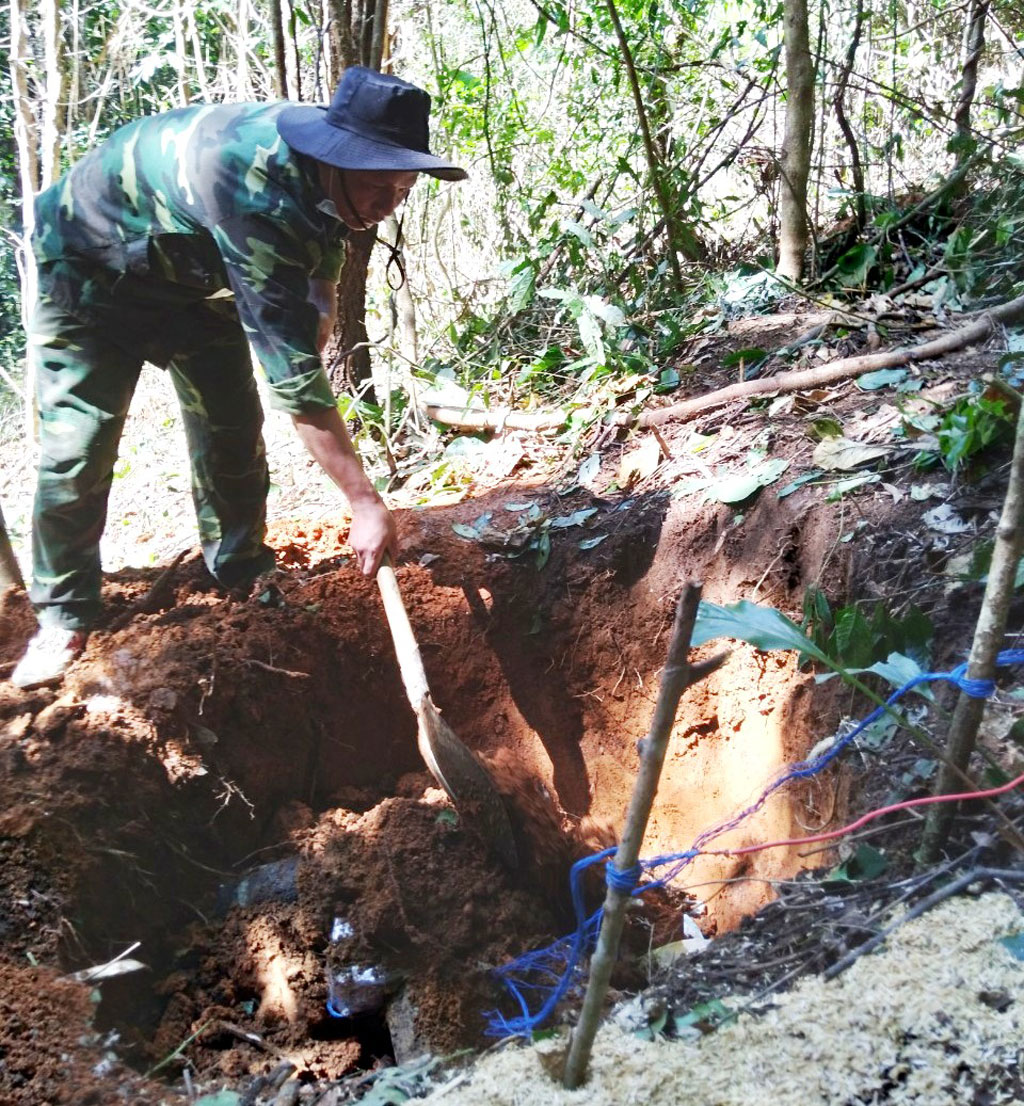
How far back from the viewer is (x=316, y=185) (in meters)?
2.27

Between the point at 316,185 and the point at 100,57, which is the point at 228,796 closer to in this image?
the point at 316,185

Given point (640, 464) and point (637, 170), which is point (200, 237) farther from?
point (637, 170)

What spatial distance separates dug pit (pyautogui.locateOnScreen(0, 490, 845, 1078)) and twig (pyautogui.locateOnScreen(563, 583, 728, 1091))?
2.38 ft

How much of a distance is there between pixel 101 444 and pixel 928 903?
7.57 feet

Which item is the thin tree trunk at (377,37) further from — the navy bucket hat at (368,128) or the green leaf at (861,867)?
the green leaf at (861,867)

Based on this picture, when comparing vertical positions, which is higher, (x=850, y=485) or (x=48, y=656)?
(x=850, y=485)

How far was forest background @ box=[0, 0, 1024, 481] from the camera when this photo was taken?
3.88 meters

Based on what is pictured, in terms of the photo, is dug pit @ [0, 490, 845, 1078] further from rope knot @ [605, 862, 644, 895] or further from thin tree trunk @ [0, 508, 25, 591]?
rope knot @ [605, 862, 644, 895]

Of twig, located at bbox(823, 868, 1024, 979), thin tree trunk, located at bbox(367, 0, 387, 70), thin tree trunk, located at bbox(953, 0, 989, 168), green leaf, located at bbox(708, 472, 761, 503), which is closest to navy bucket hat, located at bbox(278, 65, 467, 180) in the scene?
green leaf, located at bbox(708, 472, 761, 503)

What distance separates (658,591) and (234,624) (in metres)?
1.34

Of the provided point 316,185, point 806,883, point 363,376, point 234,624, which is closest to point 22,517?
point 363,376

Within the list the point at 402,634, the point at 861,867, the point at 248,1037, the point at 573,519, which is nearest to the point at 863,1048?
the point at 861,867

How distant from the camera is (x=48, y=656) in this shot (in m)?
2.68

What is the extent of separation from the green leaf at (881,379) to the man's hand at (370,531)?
1.63m
